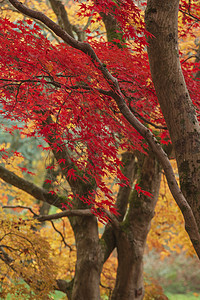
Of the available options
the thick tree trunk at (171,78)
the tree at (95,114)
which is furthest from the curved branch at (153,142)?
the thick tree trunk at (171,78)

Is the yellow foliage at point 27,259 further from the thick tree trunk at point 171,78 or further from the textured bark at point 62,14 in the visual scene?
the textured bark at point 62,14

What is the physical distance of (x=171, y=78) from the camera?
9.10 ft

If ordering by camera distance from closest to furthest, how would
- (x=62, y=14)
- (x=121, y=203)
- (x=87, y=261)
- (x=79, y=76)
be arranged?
1. (x=79, y=76)
2. (x=87, y=261)
3. (x=121, y=203)
4. (x=62, y=14)

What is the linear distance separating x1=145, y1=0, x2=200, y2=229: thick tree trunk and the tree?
0.5 inches

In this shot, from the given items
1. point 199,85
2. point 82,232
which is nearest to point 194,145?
point 199,85

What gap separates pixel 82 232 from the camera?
210 inches

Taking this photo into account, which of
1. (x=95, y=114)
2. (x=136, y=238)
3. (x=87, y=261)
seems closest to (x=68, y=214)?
(x=87, y=261)

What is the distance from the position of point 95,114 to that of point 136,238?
2730mm

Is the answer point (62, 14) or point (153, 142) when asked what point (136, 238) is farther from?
point (62, 14)

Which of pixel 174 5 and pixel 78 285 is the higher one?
pixel 174 5

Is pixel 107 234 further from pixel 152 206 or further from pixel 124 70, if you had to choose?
pixel 124 70

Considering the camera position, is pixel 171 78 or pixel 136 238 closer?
pixel 171 78

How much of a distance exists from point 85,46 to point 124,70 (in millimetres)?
1225

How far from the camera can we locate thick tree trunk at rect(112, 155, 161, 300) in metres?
5.25
